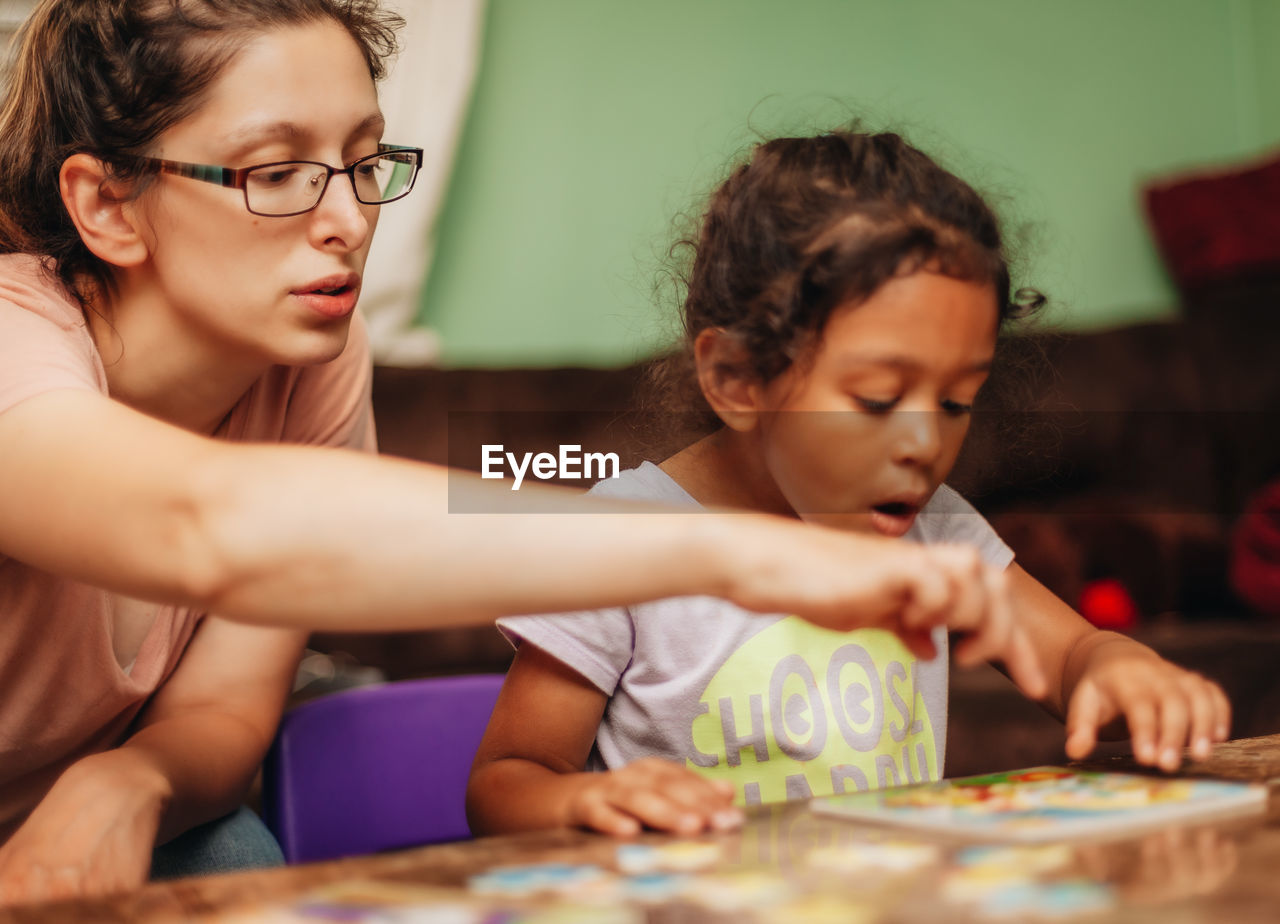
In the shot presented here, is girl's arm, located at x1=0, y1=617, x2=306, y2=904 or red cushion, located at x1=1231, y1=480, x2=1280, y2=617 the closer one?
girl's arm, located at x1=0, y1=617, x2=306, y2=904

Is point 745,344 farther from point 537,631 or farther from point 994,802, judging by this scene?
point 994,802

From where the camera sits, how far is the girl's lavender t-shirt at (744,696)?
3.21 ft

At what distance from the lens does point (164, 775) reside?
2.97 ft

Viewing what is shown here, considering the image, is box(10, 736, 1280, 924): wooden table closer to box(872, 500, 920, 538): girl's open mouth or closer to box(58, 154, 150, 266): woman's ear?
box(872, 500, 920, 538): girl's open mouth

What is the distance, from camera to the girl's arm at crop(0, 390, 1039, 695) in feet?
1.85

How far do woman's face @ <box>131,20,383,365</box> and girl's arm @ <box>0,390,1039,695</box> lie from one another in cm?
41

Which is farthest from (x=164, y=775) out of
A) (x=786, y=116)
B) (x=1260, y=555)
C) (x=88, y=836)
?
(x=786, y=116)

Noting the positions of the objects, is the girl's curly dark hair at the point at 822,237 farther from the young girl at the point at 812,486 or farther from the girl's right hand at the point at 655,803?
the girl's right hand at the point at 655,803

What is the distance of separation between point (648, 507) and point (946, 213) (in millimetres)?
551

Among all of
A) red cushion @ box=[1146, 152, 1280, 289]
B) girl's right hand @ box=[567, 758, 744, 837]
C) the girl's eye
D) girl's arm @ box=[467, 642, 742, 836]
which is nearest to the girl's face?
the girl's eye

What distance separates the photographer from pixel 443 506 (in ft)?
1.88

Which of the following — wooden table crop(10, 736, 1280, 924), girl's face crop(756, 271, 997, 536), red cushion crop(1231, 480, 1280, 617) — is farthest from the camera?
red cushion crop(1231, 480, 1280, 617)

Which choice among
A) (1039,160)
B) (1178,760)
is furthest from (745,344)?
(1039,160)

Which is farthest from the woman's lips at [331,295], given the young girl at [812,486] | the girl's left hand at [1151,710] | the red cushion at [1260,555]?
the red cushion at [1260,555]
